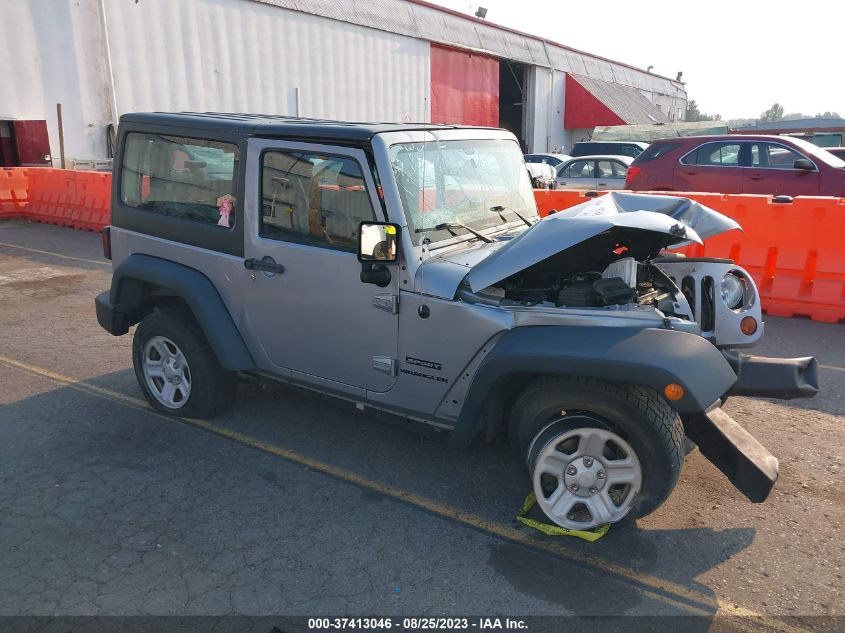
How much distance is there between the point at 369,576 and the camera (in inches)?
123

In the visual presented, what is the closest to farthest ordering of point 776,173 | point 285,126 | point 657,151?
point 285,126
point 776,173
point 657,151

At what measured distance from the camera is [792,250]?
737cm

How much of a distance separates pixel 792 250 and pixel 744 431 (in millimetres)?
4922

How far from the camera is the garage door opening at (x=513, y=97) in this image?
34.0m

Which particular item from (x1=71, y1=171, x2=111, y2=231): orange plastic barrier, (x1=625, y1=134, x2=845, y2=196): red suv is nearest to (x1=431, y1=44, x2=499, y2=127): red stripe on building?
(x1=71, y1=171, x2=111, y2=231): orange plastic barrier

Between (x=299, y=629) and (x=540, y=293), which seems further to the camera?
(x=540, y=293)

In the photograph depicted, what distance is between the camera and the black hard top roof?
12.3ft

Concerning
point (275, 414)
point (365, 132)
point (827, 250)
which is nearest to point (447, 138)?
point (365, 132)

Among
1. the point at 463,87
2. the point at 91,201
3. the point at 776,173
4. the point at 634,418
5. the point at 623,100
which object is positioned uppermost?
the point at 463,87

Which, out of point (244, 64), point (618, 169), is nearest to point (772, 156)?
point (618, 169)

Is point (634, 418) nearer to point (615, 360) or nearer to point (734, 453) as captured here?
point (615, 360)

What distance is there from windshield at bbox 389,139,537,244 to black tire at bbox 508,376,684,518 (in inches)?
44.2

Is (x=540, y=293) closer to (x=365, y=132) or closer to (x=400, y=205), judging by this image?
(x=400, y=205)

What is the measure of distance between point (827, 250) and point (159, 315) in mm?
6642
